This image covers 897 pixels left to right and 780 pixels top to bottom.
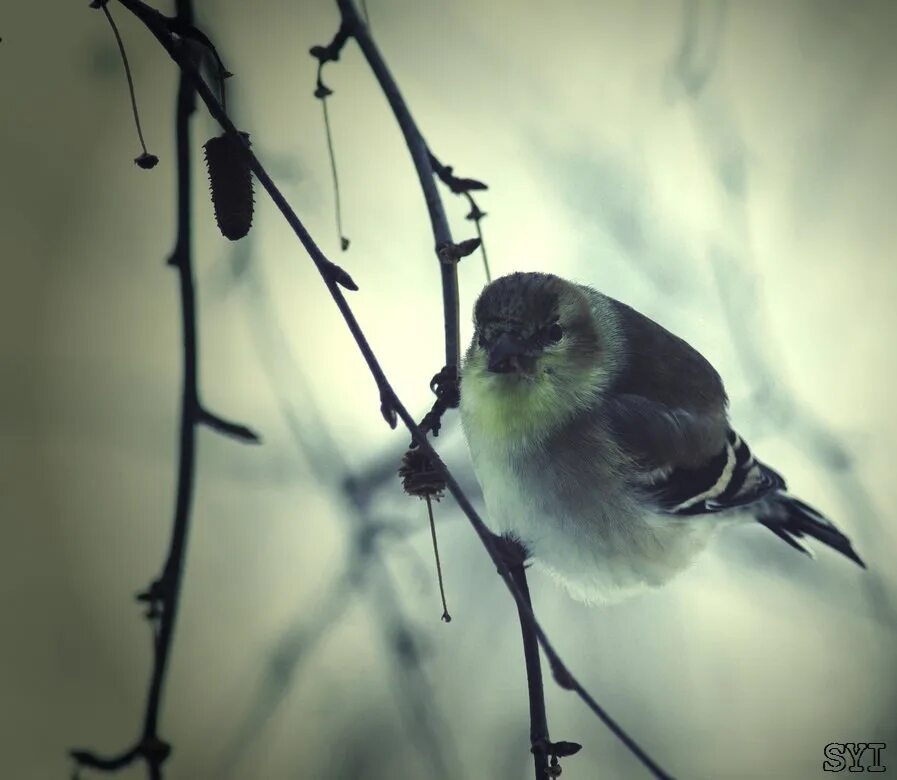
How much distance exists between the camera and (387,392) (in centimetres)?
106

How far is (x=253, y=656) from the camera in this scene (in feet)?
7.97

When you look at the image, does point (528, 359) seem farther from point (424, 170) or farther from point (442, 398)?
point (424, 170)

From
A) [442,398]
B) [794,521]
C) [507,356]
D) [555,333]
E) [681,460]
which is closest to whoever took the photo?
[442,398]

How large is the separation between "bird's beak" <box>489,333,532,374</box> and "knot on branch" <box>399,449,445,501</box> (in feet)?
1.27

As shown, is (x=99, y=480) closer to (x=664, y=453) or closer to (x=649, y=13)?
(x=664, y=453)

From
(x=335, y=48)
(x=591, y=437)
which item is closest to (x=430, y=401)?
(x=591, y=437)

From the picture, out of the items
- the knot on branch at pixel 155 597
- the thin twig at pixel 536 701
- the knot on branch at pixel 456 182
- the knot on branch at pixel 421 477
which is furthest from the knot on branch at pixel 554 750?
the knot on branch at pixel 456 182

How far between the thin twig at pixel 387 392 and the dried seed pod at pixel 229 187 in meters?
0.12

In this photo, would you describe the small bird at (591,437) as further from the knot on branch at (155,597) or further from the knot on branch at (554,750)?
the knot on branch at (155,597)

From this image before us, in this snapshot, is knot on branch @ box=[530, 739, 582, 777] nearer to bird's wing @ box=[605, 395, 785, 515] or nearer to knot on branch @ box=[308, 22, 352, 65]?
bird's wing @ box=[605, 395, 785, 515]

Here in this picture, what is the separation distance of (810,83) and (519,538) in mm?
1678

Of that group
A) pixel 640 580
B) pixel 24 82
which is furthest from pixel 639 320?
pixel 24 82

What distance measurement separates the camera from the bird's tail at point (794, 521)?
7.20ft

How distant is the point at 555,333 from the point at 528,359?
0.33ft
